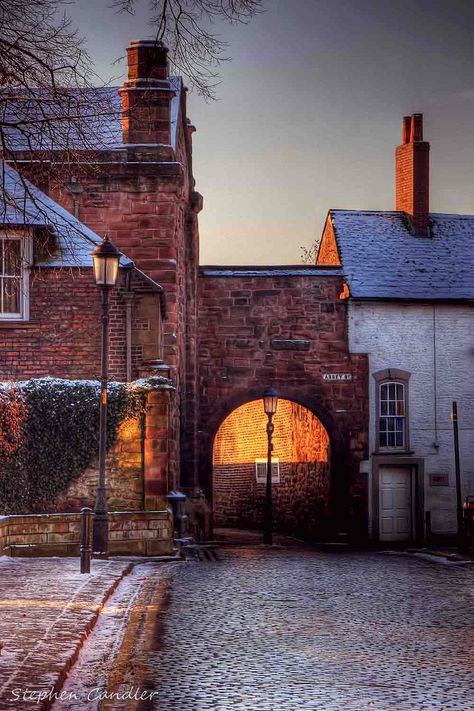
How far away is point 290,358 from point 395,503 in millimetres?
5133

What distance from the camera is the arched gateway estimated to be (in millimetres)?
31734

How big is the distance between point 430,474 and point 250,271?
771 centimetres

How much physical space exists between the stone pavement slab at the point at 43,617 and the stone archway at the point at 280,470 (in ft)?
55.0

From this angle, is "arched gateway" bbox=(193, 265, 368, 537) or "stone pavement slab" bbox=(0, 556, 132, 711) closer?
"stone pavement slab" bbox=(0, 556, 132, 711)

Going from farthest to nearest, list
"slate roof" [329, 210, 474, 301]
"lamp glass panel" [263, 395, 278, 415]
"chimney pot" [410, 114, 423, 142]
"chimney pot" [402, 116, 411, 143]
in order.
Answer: "chimney pot" [402, 116, 411, 143] < "chimney pot" [410, 114, 423, 142] < "slate roof" [329, 210, 474, 301] < "lamp glass panel" [263, 395, 278, 415]

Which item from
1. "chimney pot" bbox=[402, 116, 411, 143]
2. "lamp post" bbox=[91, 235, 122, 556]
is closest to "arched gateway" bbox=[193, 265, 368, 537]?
"chimney pot" bbox=[402, 116, 411, 143]

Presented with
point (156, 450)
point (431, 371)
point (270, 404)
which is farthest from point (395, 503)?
point (156, 450)

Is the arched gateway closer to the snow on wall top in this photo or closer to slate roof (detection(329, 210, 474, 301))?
the snow on wall top

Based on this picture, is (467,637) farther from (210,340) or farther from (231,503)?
(231,503)

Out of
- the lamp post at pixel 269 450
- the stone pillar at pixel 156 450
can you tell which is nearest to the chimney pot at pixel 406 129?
the lamp post at pixel 269 450

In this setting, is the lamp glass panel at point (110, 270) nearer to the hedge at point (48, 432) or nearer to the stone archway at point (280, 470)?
the hedge at point (48, 432)

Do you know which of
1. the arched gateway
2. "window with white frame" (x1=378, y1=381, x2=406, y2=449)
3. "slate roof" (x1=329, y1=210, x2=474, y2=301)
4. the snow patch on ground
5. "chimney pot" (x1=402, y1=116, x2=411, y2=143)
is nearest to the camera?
the snow patch on ground
